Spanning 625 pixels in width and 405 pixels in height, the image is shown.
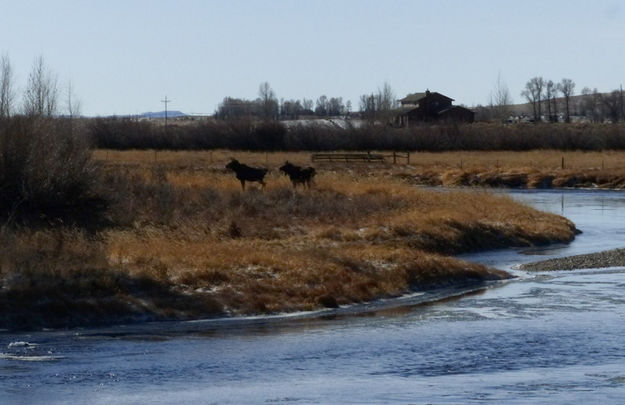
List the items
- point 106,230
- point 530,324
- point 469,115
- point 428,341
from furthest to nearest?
point 469,115 → point 106,230 → point 530,324 → point 428,341

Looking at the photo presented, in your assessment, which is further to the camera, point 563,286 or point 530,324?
point 563,286

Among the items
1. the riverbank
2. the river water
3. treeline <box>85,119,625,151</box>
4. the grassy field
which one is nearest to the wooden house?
treeline <box>85,119,625,151</box>

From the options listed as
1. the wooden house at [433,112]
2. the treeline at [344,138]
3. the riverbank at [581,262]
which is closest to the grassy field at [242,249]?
the riverbank at [581,262]

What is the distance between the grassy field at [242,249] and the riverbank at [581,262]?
2.31 m

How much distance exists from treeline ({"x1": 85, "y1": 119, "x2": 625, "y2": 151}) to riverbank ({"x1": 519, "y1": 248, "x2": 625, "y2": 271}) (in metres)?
66.9

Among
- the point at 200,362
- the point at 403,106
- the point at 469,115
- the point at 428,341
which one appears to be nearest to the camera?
the point at 200,362

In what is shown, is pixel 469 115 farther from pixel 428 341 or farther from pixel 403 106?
pixel 428 341

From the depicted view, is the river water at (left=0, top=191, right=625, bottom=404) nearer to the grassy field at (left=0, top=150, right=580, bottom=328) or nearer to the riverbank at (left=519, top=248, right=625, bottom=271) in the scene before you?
the grassy field at (left=0, top=150, right=580, bottom=328)

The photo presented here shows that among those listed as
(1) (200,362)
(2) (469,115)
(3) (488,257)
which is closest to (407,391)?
(1) (200,362)

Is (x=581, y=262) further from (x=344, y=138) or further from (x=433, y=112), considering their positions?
(x=433, y=112)

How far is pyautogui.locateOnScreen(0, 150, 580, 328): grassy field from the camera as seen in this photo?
22172 mm

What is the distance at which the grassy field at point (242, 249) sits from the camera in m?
22.2

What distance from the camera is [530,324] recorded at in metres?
22.1

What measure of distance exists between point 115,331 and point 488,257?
54.5 ft
